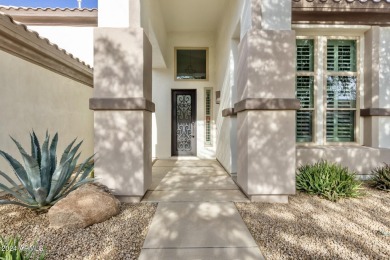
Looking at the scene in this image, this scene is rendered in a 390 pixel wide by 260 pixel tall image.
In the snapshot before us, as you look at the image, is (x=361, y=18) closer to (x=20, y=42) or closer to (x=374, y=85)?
(x=374, y=85)

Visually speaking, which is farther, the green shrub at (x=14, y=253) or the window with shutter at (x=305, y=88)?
the window with shutter at (x=305, y=88)

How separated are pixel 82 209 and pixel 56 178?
0.76m

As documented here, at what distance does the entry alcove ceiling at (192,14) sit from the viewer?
645 centimetres

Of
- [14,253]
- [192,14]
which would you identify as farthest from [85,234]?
[192,14]

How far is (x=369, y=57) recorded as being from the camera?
18.4 feet

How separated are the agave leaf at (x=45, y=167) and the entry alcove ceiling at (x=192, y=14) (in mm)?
4994

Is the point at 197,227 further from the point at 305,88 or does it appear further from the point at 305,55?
the point at 305,55

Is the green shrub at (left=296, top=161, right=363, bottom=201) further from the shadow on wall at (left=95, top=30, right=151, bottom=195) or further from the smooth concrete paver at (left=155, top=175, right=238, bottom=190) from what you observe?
the shadow on wall at (left=95, top=30, right=151, bottom=195)

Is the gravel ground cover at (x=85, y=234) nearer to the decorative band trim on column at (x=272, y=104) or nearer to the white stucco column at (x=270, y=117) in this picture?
the white stucco column at (x=270, y=117)

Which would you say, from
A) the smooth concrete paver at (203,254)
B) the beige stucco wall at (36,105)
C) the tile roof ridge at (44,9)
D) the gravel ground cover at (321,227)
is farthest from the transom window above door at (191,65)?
the smooth concrete paver at (203,254)

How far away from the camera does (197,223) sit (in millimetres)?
3166

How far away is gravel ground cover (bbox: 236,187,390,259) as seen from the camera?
2516 mm

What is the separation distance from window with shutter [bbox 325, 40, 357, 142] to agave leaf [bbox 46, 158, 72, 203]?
584 cm

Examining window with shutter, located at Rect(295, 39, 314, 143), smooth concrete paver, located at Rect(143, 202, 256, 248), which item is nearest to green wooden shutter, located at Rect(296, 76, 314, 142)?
window with shutter, located at Rect(295, 39, 314, 143)
